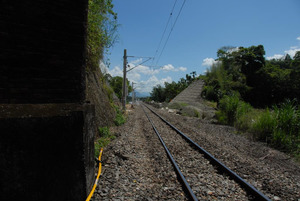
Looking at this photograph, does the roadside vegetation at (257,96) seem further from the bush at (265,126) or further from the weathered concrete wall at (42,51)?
the weathered concrete wall at (42,51)

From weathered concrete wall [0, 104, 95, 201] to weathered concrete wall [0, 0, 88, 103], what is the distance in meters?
0.32

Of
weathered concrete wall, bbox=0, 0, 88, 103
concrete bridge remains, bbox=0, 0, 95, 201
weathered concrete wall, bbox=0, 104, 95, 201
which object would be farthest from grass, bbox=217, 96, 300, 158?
weathered concrete wall, bbox=0, 0, 88, 103

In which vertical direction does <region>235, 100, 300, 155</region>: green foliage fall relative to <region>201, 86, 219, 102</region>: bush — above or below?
below

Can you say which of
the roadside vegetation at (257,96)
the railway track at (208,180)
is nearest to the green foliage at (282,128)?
the roadside vegetation at (257,96)

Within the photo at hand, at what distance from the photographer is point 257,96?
32.4m

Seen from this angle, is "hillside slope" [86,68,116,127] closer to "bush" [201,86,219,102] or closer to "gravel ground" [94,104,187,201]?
"gravel ground" [94,104,187,201]

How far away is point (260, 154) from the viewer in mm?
5824

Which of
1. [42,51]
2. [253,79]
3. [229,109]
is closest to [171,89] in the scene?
[253,79]

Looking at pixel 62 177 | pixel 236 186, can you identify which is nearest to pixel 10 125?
pixel 62 177

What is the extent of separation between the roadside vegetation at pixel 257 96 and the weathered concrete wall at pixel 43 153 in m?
6.73

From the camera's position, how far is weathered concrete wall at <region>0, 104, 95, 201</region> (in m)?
2.22

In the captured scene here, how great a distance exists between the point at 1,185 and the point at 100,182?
1.53 m

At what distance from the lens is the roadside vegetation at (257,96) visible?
7.28 metres

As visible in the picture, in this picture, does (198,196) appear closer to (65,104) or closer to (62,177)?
(62,177)
